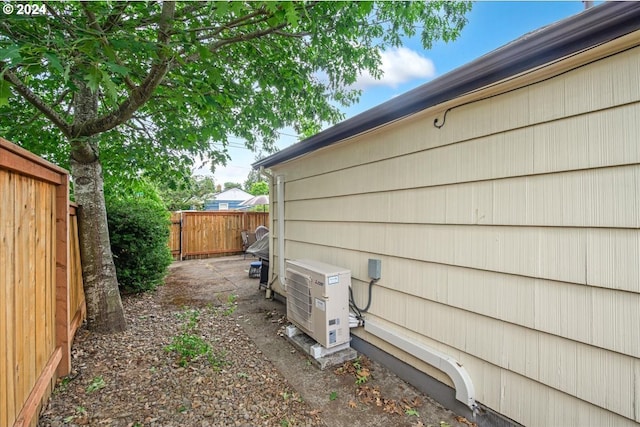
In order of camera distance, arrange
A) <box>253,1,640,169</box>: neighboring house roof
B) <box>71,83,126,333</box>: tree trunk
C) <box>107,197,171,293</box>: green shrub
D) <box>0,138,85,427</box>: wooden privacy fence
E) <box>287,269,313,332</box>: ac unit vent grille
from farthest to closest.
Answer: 1. <box>107,197,171,293</box>: green shrub
2. <box>71,83,126,333</box>: tree trunk
3. <box>287,269,313,332</box>: ac unit vent grille
4. <box>0,138,85,427</box>: wooden privacy fence
5. <box>253,1,640,169</box>: neighboring house roof

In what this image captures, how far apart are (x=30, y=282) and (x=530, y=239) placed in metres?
3.29

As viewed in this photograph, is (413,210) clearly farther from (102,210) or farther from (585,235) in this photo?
(102,210)

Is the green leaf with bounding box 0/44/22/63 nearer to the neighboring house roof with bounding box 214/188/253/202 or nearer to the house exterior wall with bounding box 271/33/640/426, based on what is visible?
the house exterior wall with bounding box 271/33/640/426

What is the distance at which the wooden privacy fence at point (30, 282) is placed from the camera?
1550mm

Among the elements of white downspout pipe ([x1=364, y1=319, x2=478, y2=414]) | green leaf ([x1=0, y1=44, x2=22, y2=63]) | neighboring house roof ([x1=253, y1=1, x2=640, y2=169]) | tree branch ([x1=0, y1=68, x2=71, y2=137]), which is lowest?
white downspout pipe ([x1=364, y1=319, x2=478, y2=414])

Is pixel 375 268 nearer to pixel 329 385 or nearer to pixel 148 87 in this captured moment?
pixel 329 385

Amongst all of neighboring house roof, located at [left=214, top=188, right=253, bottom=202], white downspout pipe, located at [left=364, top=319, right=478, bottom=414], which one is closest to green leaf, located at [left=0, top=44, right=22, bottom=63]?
white downspout pipe, located at [left=364, top=319, right=478, bottom=414]

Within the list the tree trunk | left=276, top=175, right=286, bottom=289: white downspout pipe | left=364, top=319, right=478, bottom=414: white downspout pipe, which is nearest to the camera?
left=364, top=319, right=478, bottom=414: white downspout pipe

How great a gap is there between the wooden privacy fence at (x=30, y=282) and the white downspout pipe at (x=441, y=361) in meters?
2.65

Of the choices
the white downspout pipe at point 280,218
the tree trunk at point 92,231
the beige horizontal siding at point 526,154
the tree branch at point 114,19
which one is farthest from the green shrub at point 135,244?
the beige horizontal siding at point 526,154

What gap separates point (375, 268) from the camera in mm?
2975

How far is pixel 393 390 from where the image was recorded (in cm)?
256

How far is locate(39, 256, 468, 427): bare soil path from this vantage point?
219 centimetres

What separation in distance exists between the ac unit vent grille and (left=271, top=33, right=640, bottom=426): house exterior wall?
833 mm
